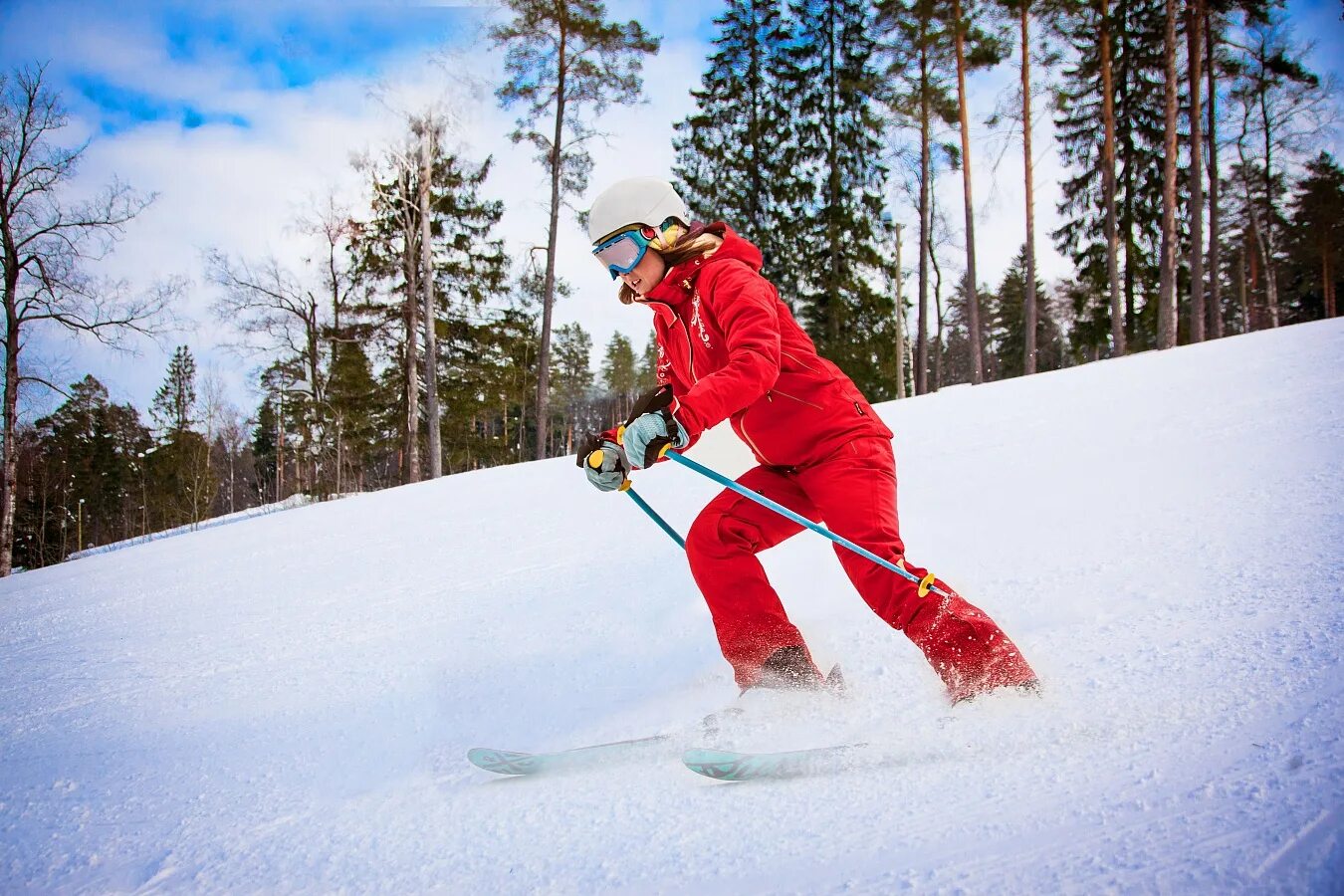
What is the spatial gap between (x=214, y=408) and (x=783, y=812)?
39367 millimetres

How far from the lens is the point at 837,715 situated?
181 cm

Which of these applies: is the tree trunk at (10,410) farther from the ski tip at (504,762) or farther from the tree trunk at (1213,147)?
the tree trunk at (1213,147)

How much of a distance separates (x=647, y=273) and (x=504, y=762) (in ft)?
4.95

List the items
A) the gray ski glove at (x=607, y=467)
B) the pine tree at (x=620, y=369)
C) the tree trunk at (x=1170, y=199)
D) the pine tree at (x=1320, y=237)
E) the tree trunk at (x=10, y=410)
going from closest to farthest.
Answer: the gray ski glove at (x=607, y=467)
the tree trunk at (x=10, y=410)
the tree trunk at (x=1170, y=199)
the pine tree at (x=1320, y=237)
the pine tree at (x=620, y=369)

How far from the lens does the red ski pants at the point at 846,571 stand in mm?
1731

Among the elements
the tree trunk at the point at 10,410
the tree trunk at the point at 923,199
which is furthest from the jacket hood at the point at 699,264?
the tree trunk at the point at 923,199

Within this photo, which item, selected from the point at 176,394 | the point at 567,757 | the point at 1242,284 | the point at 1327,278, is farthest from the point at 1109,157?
the point at 176,394

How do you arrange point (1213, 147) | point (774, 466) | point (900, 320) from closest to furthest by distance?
point (774, 466) < point (1213, 147) < point (900, 320)

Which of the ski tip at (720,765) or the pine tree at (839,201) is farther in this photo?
the pine tree at (839,201)

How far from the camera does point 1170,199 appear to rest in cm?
1260

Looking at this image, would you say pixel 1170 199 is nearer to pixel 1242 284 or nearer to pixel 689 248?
pixel 689 248

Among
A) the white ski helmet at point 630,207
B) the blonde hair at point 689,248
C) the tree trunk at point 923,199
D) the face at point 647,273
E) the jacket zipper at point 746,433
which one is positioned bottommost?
the jacket zipper at point 746,433

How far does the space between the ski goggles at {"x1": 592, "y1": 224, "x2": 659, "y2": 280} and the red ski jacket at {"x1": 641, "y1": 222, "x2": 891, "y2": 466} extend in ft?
0.38

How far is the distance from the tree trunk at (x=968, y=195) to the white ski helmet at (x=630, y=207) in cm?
1408
